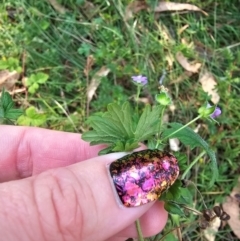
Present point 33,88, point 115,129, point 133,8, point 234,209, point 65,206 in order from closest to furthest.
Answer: point 65,206, point 115,129, point 234,209, point 33,88, point 133,8

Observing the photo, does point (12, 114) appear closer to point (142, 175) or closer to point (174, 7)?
point (142, 175)

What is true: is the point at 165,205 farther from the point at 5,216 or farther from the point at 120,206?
the point at 5,216

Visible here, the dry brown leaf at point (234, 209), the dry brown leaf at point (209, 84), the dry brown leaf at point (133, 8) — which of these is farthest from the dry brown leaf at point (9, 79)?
the dry brown leaf at point (234, 209)

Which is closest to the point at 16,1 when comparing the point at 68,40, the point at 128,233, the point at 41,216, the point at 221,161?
the point at 68,40

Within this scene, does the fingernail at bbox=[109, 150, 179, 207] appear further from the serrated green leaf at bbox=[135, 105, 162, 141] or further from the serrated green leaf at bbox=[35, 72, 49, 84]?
the serrated green leaf at bbox=[35, 72, 49, 84]

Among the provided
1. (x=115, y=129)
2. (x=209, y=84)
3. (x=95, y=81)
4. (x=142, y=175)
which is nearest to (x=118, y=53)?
(x=95, y=81)
